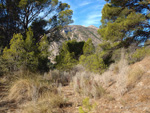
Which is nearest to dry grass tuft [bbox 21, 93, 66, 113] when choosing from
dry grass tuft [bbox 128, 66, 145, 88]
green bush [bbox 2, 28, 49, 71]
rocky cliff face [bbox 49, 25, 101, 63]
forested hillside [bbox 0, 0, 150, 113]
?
forested hillside [bbox 0, 0, 150, 113]

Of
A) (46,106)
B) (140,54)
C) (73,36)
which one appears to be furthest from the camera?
(73,36)

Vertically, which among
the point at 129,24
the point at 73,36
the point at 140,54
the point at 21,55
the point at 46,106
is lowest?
the point at 46,106

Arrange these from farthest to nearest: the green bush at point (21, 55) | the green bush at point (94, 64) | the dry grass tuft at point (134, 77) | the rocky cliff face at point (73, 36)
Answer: the rocky cliff face at point (73, 36) < the green bush at point (94, 64) < the green bush at point (21, 55) < the dry grass tuft at point (134, 77)

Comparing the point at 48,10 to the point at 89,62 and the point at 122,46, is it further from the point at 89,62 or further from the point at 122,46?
the point at 122,46

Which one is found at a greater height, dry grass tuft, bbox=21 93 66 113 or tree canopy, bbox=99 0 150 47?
tree canopy, bbox=99 0 150 47

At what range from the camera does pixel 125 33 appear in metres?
8.75

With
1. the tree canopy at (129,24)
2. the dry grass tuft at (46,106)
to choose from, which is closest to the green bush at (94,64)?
the tree canopy at (129,24)

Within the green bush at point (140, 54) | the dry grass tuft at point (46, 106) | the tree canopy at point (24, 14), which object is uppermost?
the tree canopy at point (24, 14)

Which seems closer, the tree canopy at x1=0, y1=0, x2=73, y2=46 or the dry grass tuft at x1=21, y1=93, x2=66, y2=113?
the dry grass tuft at x1=21, y1=93, x2=66, y2=113

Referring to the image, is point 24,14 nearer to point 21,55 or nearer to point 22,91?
point 21,55

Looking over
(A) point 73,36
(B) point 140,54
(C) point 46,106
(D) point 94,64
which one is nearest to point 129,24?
(B) point 140,54

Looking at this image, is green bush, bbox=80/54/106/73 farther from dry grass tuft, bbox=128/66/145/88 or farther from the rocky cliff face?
dry grass tuft, bbox=128/66/145/88

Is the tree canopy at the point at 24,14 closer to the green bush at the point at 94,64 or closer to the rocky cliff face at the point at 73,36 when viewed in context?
the rocky cliff face at the point at 73,36

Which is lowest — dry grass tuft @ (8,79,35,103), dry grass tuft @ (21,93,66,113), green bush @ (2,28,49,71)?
dry grass tuft @ (21,93,66,113)
